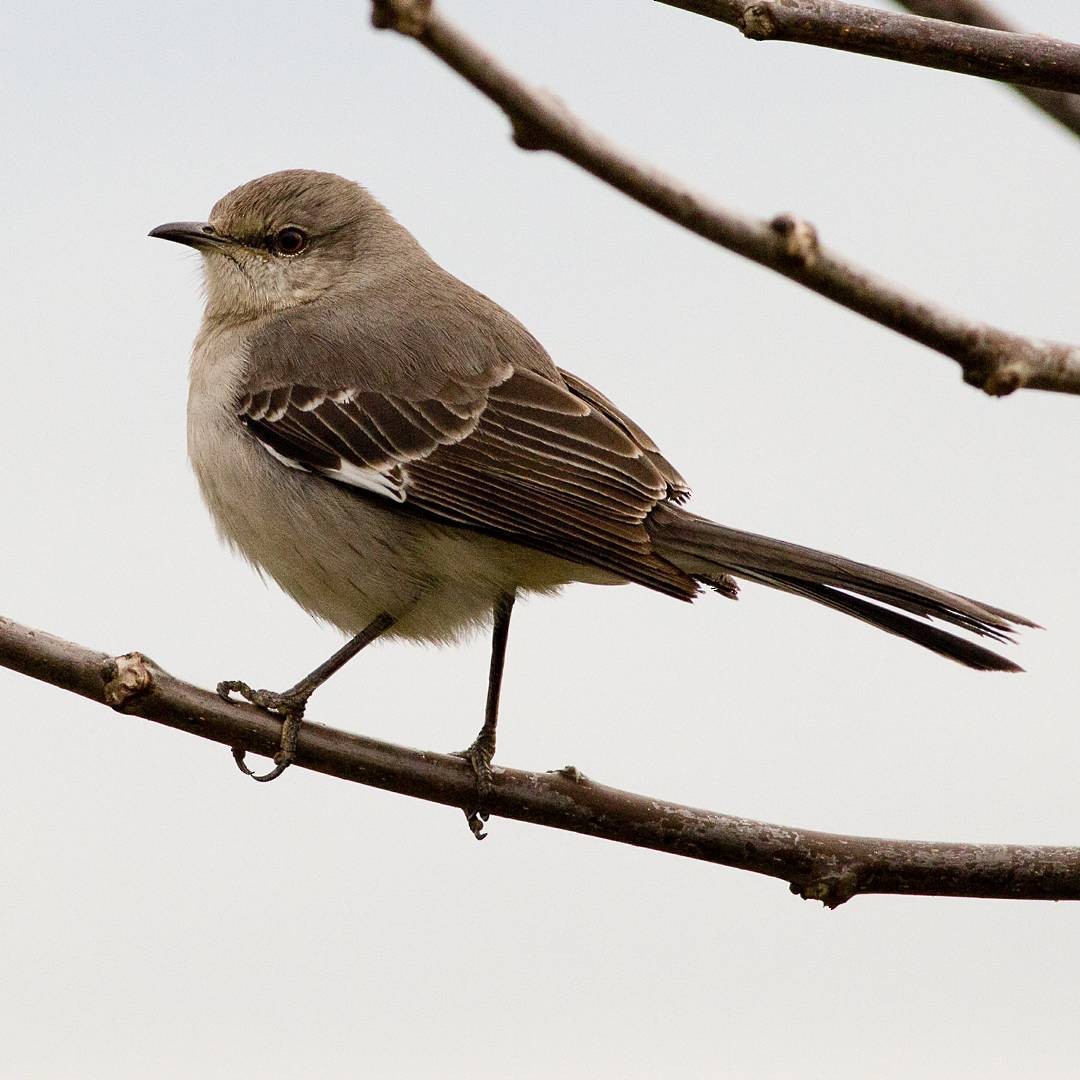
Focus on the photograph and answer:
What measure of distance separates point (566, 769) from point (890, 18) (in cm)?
203

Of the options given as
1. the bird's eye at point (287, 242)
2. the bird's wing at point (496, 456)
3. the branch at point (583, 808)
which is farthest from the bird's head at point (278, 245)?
→ the branch at point (583, 808)

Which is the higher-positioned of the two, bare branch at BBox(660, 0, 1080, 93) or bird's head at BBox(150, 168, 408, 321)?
bird's head at BBox(150, 168, 408, 321)

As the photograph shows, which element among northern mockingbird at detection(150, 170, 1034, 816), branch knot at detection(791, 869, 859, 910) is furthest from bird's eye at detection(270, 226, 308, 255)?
branch knot at detection(791, 869, 859, 910)

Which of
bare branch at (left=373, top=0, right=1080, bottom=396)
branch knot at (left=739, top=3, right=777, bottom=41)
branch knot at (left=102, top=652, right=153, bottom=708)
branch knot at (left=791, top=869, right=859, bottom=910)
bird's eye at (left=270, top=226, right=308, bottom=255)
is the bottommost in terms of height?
branch knot at (left=102, top=652, right=153, bottom=708)

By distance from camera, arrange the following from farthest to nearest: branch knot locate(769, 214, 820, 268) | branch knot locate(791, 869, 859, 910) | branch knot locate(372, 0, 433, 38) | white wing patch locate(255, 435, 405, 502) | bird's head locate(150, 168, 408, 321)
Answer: bird's head locate(150, 168, 408, 321), white wing patch locate(255, 435, 405, 502), branch knot locate(791, 869, 859, 910), branch knot locate(769, 214, 820, 268), branch knot locate(372, 0, 433, 38)

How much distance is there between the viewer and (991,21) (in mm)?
3340

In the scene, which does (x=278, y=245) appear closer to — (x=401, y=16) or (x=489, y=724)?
(x=489, y=724)

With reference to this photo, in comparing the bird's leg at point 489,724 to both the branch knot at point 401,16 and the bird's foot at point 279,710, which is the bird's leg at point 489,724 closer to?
the bird's foot at point 279,710

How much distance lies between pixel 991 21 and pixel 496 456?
192 cm

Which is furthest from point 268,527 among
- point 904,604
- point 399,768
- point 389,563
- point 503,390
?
point 904,604

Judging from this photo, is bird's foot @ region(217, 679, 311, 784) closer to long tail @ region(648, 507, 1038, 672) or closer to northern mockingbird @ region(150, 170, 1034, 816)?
northern mockingbird @ region(150, 170, 1034, 816)

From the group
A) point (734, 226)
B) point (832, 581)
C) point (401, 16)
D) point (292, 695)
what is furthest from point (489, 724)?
point (401, 16)

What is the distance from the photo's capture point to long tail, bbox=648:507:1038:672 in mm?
3479

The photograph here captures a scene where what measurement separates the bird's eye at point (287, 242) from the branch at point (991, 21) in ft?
9.52
